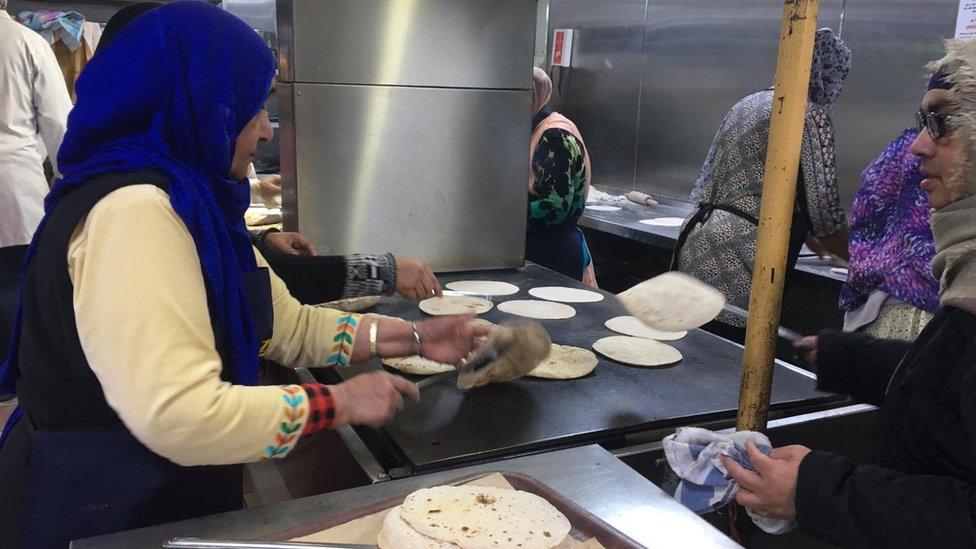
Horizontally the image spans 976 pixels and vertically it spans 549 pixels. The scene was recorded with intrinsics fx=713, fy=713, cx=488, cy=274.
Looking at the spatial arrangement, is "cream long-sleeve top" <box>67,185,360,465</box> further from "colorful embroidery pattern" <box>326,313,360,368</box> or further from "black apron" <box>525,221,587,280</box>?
"black apron" <box>525,221,587,280</box>

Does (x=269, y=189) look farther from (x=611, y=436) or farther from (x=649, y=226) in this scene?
(x=611, y=436)

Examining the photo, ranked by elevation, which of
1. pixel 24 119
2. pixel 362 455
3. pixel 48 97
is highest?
pixel 48 97

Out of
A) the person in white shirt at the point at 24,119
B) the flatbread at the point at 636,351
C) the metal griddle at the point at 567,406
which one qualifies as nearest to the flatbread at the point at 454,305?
the metal griddle at the point at 567,406

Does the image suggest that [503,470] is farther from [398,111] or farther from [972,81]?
[398,111]

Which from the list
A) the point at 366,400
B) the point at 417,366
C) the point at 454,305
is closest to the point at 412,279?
the point at 454,305

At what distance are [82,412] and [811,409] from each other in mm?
1468

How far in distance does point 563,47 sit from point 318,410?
5090mm

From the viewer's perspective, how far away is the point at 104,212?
971 mm

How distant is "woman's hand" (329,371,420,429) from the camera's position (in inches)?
42.8

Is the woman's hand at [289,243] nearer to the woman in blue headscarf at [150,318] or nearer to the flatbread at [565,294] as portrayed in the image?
the flatbread at [565,294]

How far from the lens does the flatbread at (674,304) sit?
1.47m

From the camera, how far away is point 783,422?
150 cm

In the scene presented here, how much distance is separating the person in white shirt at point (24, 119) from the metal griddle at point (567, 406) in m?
3.11

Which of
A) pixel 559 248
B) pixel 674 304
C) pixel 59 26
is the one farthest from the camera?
pixel 59 26
